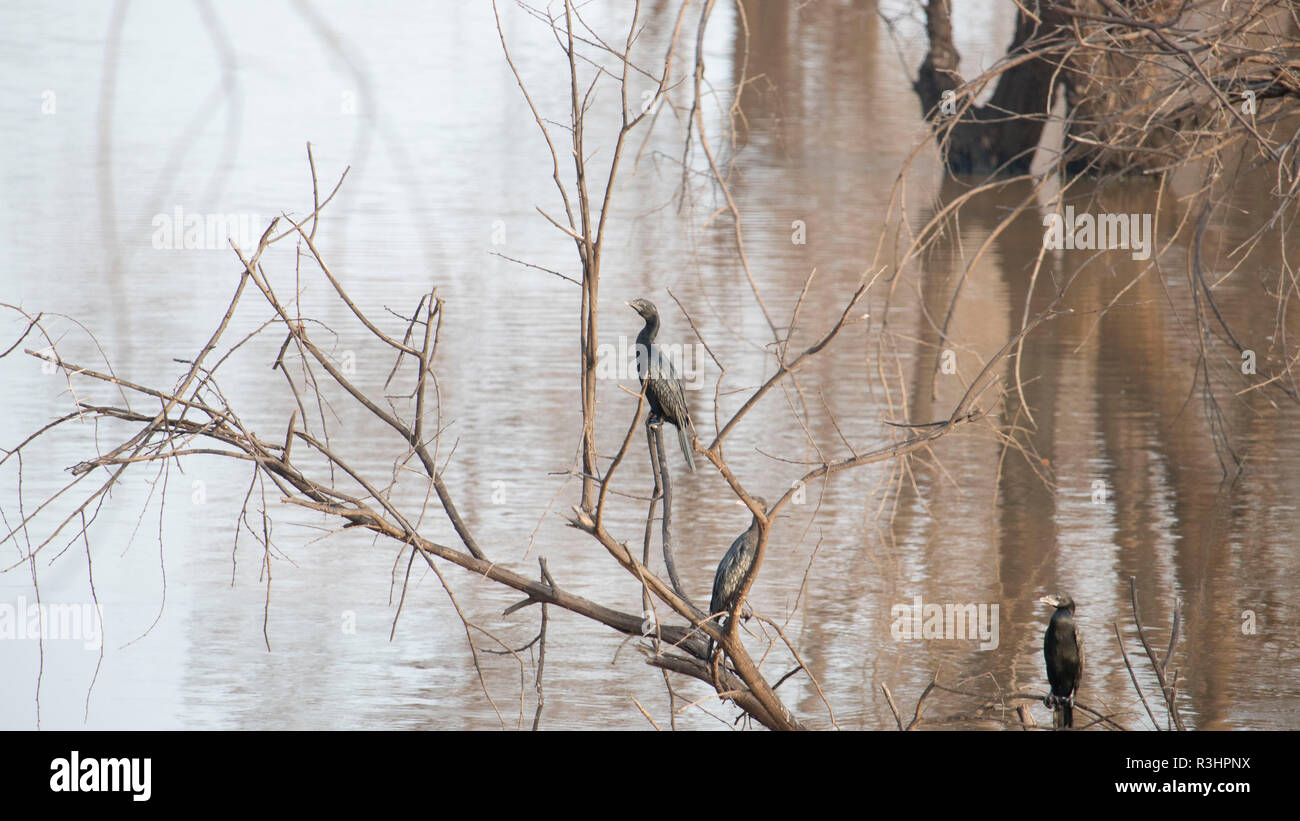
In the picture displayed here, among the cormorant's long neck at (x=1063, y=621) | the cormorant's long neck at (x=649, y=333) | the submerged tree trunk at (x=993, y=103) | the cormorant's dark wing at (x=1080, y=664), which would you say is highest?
the submerged tree trunk at (x=993, y=103)

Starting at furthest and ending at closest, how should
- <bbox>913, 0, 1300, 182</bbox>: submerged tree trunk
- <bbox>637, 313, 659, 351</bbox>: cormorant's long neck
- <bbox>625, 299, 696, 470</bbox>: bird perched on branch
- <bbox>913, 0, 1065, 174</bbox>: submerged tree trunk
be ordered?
<bbox>913, 0, 1065, 174</bbox>: submerged tree trunk
<bbox>637, 313, 659, 351</bbox>: cormorant's long neck
<bbox>625, 299, 696, 470</bbox>: bird perched on branch
<bbox>913, 0, 1300, 182</bbox>: submerged tree trunk

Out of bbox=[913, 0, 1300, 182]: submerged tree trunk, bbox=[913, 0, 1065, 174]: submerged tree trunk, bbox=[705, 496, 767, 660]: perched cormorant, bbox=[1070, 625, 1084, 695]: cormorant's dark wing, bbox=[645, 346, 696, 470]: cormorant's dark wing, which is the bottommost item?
bbox=[1070, 625, 1084, 695]: cormorant's dark wing

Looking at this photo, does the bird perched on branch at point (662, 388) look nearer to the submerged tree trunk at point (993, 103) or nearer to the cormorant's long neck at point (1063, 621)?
the cormorant's long neck at point (1063, 621)

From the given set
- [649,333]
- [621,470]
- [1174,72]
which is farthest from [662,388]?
[621,470]

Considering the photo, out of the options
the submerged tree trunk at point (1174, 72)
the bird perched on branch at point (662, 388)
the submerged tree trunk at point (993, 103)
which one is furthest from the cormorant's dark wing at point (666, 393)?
the submerged tree trunk at point (993, 103)

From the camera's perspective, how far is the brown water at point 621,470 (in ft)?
13.8

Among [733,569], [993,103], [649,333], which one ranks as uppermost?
[993,103]

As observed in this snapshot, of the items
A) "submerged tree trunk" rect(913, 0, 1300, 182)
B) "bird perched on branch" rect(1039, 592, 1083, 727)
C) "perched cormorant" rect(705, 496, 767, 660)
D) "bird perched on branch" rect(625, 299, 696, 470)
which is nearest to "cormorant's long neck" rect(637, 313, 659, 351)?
"bird perched on branch" rect(625, 299, 696, 470)

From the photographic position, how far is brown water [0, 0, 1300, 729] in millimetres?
4191

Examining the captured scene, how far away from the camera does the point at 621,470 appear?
690cm

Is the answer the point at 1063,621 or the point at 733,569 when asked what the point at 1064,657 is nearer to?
the point at 1063,621

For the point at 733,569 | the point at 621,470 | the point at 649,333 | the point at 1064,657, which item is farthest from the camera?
the point at 621,470

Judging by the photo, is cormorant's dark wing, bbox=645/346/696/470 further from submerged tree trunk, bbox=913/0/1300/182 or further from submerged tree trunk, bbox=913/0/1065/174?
submerged tree trunk, bbox=913/0/1065/174
